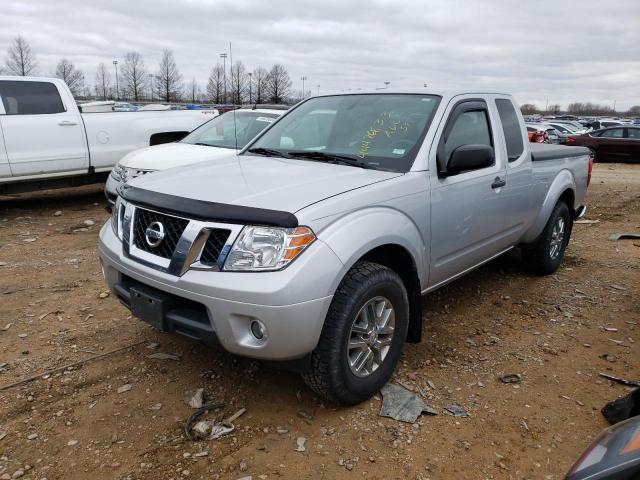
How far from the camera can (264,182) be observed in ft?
9.85

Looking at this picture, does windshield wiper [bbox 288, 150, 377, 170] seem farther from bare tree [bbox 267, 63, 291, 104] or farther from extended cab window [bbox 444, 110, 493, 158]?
bare tree [bbox 267, 63, 291, 104]

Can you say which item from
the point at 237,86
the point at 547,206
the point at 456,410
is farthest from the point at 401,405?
the point at 237,86

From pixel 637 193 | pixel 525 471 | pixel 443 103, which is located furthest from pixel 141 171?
pixel 637 193

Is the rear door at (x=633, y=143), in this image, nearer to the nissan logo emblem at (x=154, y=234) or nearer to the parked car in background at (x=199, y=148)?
the parked car in background at (x=199, y=148)

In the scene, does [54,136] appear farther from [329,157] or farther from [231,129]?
[329,157]

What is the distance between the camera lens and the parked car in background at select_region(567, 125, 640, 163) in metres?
18.8

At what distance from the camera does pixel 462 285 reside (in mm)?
5199

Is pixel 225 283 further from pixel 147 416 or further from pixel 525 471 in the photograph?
pixel 525 471

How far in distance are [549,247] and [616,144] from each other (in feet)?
54.2

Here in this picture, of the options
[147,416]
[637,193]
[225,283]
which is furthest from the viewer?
[637,193]

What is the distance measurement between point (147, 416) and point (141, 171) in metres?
4.25

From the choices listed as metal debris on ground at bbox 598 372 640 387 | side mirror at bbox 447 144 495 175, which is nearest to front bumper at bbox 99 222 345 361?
side mirror at bbox 447 144 495 175

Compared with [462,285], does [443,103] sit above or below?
above

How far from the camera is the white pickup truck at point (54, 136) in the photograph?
24.4 ft
